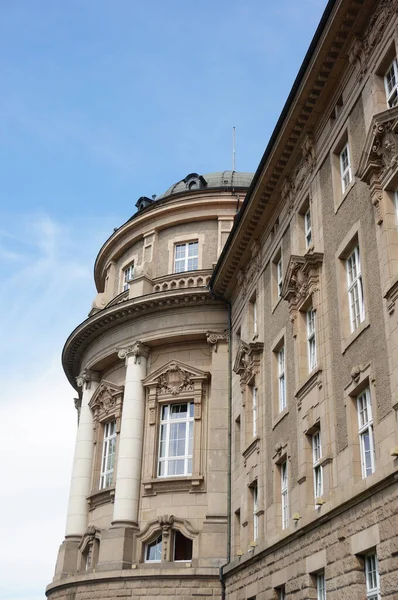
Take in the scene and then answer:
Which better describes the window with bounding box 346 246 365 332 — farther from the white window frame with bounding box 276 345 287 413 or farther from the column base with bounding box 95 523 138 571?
the column base with bounding box 95 523 138 571

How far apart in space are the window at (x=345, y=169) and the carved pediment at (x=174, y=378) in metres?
14.3

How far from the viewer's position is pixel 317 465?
797 inches

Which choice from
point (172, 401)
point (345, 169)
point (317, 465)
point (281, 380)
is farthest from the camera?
point (172, 401)

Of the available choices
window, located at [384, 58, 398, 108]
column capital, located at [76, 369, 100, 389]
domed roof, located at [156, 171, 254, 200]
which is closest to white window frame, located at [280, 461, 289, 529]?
window, located at [384, 58, 398, 108]

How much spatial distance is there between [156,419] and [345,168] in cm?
1625

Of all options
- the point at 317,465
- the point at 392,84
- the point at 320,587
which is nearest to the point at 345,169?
the point at 392,84

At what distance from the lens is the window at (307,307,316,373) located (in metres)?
21.9

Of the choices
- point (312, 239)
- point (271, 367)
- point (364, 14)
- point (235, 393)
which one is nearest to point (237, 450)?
point (235, 393)

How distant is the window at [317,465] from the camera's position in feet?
65.9

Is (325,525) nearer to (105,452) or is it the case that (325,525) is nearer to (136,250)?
(105,452)

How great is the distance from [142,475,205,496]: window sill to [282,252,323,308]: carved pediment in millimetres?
11174

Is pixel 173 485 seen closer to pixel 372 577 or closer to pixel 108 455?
pixel 108 455

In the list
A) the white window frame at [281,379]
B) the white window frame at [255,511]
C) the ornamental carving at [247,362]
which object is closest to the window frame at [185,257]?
the ornamental carving at [247,362]

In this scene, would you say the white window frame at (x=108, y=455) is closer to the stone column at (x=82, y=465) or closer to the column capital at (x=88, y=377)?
the stone column at (x=82, y=465)
